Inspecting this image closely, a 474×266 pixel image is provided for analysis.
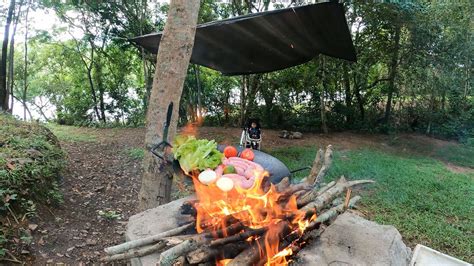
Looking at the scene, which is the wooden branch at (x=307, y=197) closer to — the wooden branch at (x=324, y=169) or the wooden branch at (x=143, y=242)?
the wooden branch at (x=324, y=169)

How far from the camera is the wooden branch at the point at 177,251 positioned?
1607 millimetres

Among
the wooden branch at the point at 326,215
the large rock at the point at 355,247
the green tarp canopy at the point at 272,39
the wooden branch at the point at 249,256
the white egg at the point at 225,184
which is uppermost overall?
the green tarp canopy at the point at 272,39

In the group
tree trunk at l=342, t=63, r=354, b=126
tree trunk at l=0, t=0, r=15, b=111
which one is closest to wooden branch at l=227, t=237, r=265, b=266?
tree trunk at l=342, t=63, r=354, b=126

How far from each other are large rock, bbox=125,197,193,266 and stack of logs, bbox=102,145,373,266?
15 cm

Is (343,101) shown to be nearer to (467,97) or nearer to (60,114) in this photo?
(467,97)

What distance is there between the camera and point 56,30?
968cm

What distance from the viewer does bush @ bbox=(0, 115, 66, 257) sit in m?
2.83

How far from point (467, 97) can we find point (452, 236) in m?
5.03

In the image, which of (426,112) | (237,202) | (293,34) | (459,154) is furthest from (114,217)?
(426,112)

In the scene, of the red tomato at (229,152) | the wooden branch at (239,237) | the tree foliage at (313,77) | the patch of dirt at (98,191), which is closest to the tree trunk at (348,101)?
the tree foliage at (313,77)

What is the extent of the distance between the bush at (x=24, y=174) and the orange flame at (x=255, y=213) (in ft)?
5.16

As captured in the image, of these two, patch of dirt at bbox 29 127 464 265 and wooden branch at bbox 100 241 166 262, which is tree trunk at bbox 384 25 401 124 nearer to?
patch of dirt at bbox 29 127 464 265

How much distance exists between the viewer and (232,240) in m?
1.82

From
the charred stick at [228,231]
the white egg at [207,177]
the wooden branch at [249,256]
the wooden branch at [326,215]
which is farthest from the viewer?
the white egg at [207,177]
